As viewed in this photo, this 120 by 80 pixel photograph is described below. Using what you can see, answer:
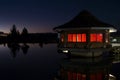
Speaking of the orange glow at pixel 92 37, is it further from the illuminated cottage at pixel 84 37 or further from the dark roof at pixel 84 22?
the dark roof at pixel 84 22

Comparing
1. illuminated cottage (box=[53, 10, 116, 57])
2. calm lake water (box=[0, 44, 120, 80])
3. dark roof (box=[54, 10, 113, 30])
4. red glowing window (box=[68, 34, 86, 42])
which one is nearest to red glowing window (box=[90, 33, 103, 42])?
illuminated cottage (box=[53, 10, 116, 57])

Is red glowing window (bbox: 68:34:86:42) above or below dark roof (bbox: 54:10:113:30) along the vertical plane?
below

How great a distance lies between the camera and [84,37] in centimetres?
2662

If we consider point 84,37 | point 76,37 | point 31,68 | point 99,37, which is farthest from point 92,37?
point 31,68

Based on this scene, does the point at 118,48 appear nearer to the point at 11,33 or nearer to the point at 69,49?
the point at 69,49

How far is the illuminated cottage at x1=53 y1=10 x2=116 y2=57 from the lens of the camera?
2572 centimetres

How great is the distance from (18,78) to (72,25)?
38.2 ft

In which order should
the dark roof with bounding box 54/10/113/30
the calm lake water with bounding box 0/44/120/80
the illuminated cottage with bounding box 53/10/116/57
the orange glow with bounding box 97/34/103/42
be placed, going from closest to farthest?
1. the calm lake water with bounding box 0/44/120/80
2. the illuminated cottage with bounding box 53/10/116/57
3. the dark roof with bounding box 54/10/113/30
4. the orange glow with bounding box 97/34/103/42

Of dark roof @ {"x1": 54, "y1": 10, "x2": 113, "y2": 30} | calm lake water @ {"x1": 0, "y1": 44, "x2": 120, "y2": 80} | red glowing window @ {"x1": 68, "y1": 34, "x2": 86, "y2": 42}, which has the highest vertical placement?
dark roof @ {"x1": 54, "y1": 10, "x2": 113, "y2": 30}

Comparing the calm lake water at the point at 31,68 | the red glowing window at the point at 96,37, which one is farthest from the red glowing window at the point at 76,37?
the calm lake water at the point at 31,68

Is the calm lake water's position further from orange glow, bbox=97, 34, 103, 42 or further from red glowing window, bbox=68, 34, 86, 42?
orange glow, bbox=97, 34, 103, 42

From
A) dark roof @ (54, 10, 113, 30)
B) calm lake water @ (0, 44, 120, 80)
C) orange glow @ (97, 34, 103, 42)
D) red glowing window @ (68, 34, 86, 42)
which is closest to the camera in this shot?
calm lake water @ (0, 44, 120, 80)

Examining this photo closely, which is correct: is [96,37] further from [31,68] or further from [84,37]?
[31,68]

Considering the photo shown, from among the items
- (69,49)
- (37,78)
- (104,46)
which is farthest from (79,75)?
(104,46)
